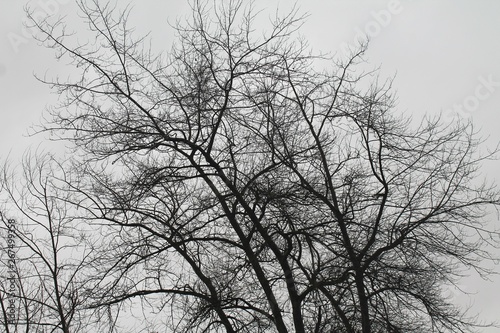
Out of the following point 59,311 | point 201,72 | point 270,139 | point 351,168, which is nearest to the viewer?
point 201,72

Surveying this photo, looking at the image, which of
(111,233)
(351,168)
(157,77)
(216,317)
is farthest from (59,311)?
(351,168)

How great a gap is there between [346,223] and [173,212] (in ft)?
10.1

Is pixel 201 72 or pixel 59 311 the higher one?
pixel 201 72

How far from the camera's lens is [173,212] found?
10.2 metres

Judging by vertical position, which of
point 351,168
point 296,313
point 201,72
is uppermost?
point 201,72

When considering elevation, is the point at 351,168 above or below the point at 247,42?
below

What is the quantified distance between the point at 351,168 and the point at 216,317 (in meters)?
3.75

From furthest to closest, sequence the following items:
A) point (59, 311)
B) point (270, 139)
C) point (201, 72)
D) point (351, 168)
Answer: point (59, 311) < point (351, 168) < point (270, 139) < point (201, 72)

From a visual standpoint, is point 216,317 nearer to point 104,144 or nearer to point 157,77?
point 104,144

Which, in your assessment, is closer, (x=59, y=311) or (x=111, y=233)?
(x=111, y=233)

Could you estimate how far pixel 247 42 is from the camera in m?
9.70

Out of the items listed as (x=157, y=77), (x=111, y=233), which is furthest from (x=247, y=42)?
(x=111, y=233)

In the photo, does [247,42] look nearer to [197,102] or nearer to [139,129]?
[197,102]

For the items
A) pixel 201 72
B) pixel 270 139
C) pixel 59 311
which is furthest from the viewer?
pixel 59 311
